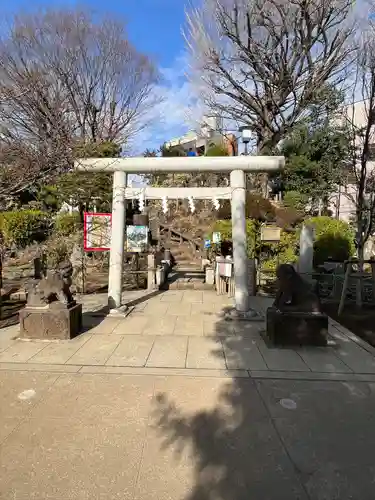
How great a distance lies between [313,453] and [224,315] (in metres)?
4.46

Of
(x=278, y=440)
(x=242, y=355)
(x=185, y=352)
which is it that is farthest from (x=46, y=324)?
(x=278, y=440)

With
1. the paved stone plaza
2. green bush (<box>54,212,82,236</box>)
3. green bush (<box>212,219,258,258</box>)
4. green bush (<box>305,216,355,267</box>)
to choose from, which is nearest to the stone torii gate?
the paved stone plaza

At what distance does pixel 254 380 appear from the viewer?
3.92 meters

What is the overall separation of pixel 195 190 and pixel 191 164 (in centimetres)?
54

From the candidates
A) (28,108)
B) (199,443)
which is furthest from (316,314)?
(28,108)

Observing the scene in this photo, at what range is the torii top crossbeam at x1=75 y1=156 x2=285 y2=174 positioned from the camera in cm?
671

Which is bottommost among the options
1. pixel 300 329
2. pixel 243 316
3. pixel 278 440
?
pixel 278 440

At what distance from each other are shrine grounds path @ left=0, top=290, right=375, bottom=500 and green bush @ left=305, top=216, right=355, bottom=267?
8717 millimetres

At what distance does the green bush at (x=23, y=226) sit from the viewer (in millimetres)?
16594

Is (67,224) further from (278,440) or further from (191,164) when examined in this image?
(278,440)

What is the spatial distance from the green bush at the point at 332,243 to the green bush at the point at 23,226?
1225cm

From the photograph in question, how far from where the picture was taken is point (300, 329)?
16.6ft

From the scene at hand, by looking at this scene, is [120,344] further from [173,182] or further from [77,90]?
[173,182]

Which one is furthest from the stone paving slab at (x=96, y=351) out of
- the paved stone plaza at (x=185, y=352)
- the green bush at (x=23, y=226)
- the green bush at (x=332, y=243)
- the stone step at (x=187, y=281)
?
the green bush at (x=23, y=226)
